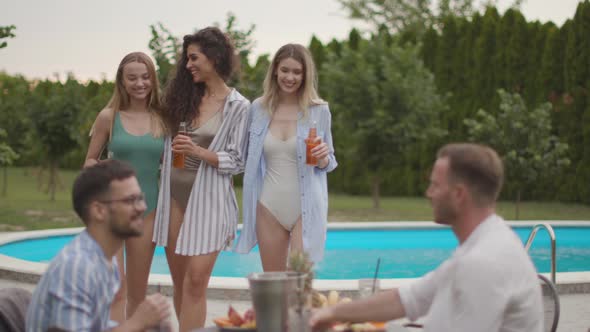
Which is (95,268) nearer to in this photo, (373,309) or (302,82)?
(373,309)

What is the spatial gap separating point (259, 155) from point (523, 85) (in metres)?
15.9

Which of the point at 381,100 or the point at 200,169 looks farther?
the point at 381,100

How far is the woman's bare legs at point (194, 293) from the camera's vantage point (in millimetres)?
4121

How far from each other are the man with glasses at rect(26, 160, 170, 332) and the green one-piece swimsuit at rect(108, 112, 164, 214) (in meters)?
1.78

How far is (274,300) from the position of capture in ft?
7.07

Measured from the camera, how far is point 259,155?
434 cm

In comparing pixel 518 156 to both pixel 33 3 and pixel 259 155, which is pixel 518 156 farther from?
pixel 259 155

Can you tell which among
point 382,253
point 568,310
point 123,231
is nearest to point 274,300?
point 123,231

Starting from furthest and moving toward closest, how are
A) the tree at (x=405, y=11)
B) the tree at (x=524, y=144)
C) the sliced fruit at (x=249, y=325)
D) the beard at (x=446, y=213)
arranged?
the tree at (x=405, y=11) < the tree at (x=524, y=144) < the sliced fruit at (x=249, y=325) < the beard at (x=446, y=213)

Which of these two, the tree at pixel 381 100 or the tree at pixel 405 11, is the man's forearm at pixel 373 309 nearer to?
the tree at pixel 381 100

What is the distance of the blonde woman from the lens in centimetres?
429

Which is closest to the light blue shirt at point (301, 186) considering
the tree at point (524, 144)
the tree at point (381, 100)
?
the tree at point (524, 144)

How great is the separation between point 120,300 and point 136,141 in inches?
33.0

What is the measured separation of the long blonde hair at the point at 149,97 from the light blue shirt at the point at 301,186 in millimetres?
524
